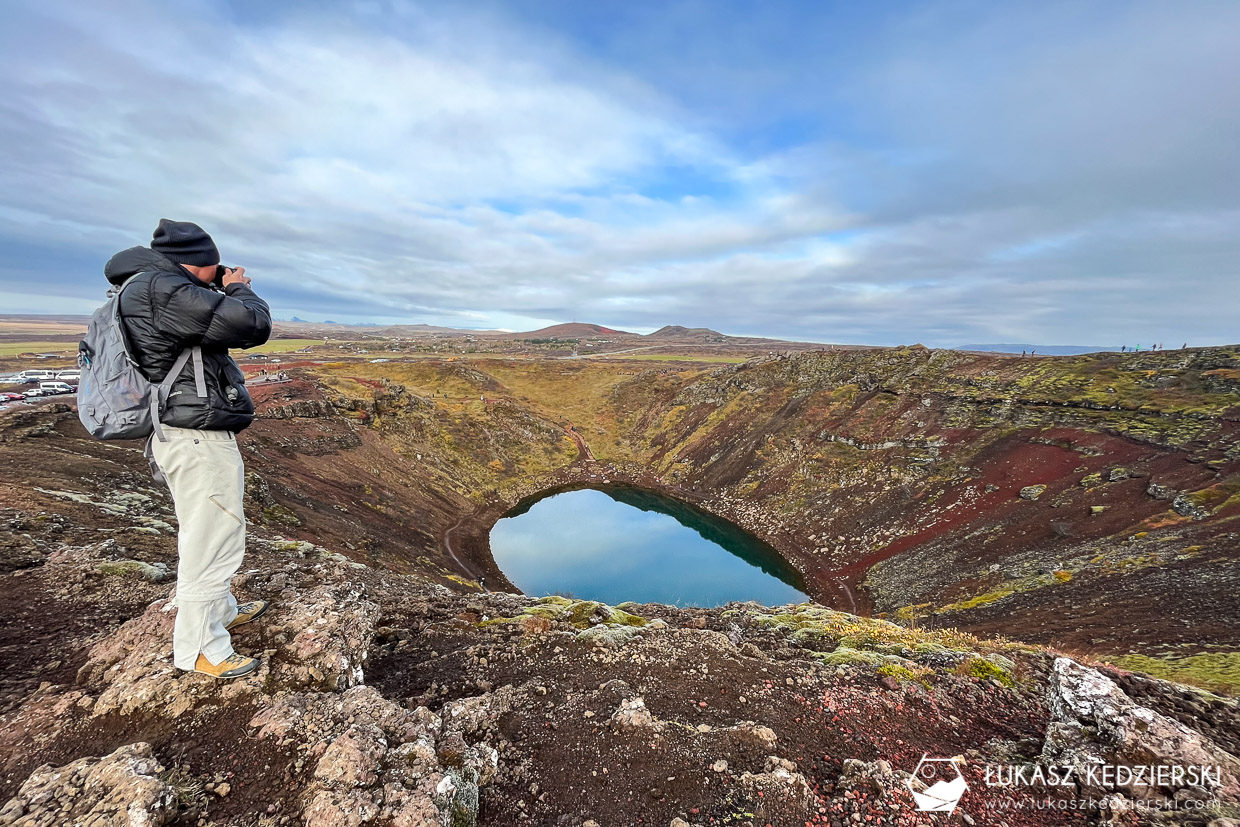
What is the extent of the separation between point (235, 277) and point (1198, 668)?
2088cm

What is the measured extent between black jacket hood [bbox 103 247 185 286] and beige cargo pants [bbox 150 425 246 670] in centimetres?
133

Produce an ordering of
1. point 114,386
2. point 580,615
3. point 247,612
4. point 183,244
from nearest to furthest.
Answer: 1. point 114,386
2. point 183,244
3. point 247,612
4. point 580,615

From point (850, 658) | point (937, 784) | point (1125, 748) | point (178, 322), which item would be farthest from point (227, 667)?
point (1125, 748)

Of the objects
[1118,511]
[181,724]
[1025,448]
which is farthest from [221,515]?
[1025,448]

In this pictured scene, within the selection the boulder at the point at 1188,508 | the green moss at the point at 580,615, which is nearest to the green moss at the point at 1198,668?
the green moss at the point at 580,615

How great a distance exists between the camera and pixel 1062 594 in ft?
60.8

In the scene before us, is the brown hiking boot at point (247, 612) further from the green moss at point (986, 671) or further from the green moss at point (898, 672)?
the green moss at point (986, 671)

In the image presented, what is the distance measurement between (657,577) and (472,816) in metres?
30.2

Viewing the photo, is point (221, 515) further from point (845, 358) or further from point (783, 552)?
point (845, 358)

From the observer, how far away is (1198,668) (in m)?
11.2

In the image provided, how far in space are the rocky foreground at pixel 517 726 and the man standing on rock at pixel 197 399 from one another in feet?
2.00

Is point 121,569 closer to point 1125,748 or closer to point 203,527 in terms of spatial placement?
point 203,527

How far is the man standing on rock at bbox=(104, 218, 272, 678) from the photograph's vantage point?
370cm

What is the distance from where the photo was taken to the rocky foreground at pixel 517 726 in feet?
11.1
